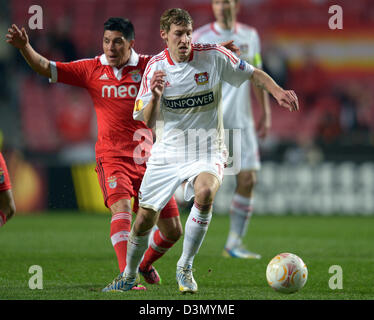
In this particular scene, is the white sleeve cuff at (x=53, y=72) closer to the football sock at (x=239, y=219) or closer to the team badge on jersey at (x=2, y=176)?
the team badge on jersey at (x=2, y=176)

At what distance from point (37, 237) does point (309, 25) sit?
13.0 m

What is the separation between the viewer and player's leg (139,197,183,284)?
6.11 metres

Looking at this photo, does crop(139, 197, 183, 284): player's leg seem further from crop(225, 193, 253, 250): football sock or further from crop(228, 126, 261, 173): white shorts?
crop(228, 126, 261, 173): white shorts

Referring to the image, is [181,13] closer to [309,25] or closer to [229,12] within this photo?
[229,12]

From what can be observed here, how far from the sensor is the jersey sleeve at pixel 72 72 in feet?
20.4

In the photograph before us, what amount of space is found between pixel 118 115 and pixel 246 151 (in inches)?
102

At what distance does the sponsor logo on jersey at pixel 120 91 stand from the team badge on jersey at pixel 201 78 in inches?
30.6

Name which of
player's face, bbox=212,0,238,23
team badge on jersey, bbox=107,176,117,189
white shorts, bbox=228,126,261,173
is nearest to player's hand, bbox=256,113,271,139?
white shorts, bbox=228,126,261,173

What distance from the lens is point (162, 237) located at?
20.3ft

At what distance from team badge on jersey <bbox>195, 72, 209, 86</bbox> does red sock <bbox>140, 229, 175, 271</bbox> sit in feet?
4.51

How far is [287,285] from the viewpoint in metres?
5.38

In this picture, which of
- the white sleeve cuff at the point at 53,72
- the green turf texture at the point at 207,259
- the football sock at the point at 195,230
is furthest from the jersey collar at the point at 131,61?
the green turf texture at the point at 207,259

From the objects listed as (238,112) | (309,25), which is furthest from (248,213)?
(309,25)

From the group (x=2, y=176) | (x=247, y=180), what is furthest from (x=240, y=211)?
(x=2, y=176)
